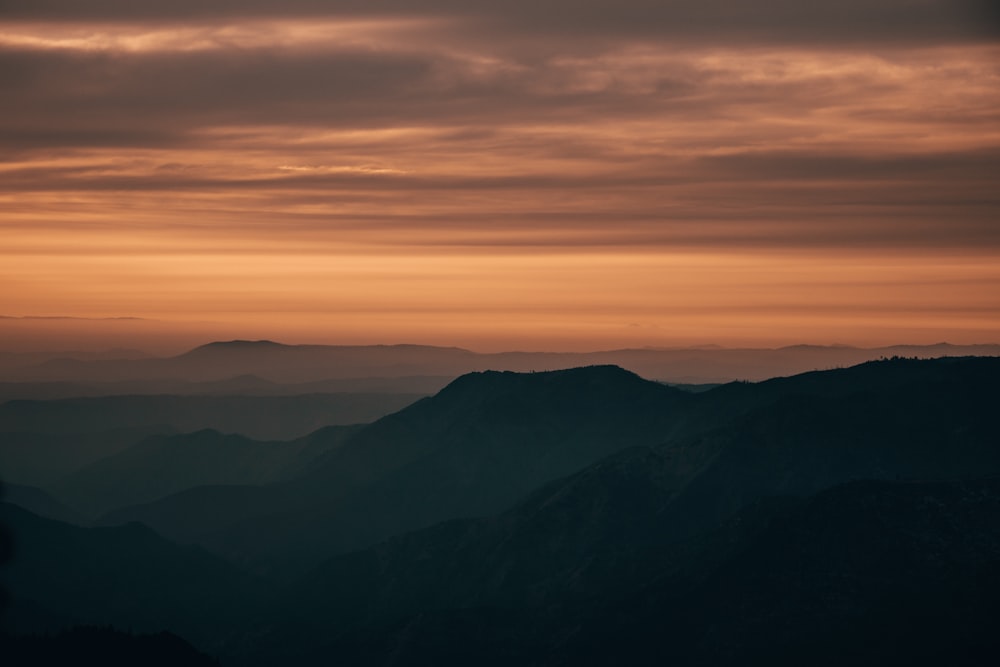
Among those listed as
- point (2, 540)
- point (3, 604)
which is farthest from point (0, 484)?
point (3, 604)

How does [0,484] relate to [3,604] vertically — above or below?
above

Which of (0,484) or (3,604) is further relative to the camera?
(3,604)

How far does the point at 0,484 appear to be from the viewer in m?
102

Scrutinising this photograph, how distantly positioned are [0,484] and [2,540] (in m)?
6.21

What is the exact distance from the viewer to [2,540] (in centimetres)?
10544

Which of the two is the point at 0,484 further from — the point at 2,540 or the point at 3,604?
the point at 3,604

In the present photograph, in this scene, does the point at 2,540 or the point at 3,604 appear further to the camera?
the point at 3,604

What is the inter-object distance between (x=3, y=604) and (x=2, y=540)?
12.5m

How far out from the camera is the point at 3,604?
4535 inches
